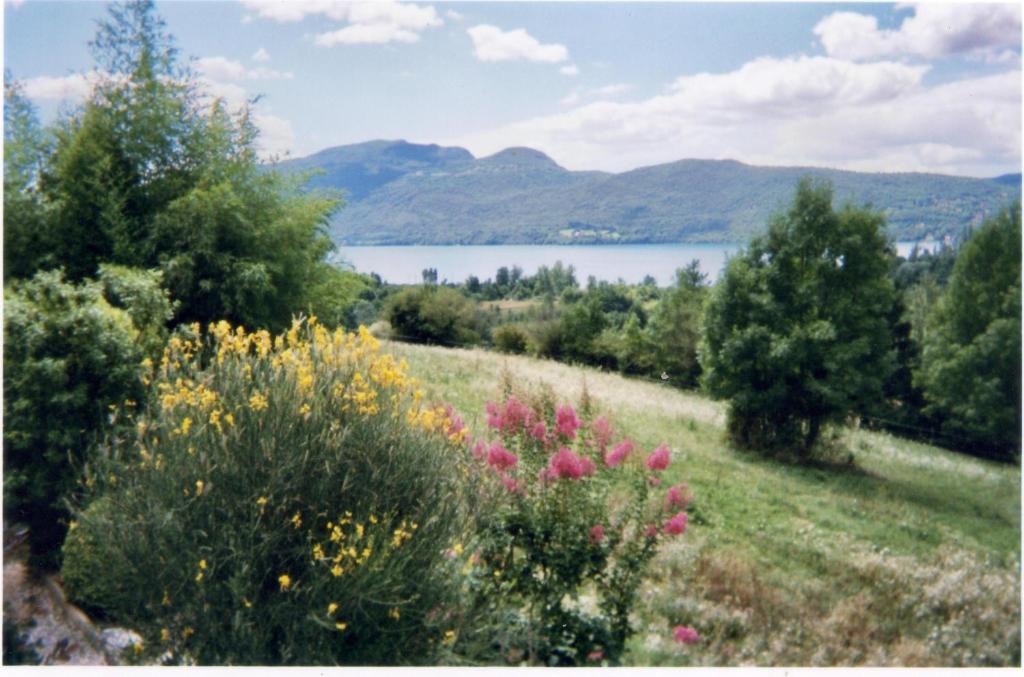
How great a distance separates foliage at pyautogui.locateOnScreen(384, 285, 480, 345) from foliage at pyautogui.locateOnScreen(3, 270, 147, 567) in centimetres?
283

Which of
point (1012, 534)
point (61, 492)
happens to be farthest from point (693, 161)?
point (61, 492)

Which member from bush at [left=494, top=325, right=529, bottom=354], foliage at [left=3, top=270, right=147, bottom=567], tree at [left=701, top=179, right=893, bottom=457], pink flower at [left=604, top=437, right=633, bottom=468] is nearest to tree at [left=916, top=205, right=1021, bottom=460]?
tree at [left=701, top=179, right=893, bottom=457]

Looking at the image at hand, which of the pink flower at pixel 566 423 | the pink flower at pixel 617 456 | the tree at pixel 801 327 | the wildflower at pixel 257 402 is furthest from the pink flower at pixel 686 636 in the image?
the tree at pixel 801 327

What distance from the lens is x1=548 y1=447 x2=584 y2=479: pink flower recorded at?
153 inches

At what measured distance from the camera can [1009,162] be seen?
194 inches

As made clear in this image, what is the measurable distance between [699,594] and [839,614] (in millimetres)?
927

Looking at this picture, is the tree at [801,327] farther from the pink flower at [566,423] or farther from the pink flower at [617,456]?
the pink flower at [566,423]

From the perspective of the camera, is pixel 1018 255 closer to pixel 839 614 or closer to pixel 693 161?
pixel 693 161

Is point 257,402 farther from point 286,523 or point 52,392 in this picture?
point 52,392

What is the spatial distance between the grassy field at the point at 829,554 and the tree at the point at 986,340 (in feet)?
0.95

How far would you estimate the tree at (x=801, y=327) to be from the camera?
7.29 m

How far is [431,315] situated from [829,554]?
4.28 meters

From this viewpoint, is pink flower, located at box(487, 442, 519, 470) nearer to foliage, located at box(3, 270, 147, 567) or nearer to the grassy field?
the grassy field

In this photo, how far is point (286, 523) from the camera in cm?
336
